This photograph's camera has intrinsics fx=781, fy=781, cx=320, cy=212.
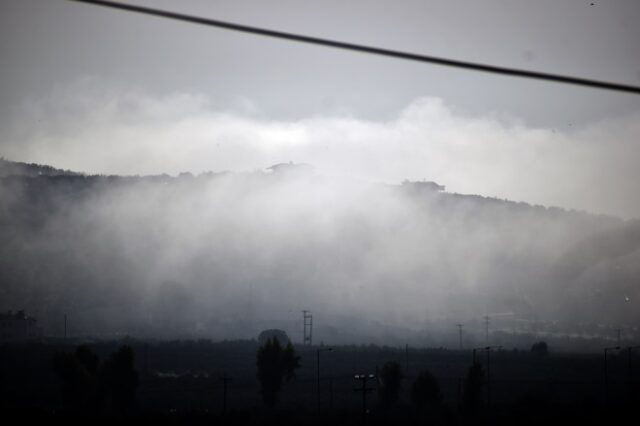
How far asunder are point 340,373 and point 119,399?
125ft

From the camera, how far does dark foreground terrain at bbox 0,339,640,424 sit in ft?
195

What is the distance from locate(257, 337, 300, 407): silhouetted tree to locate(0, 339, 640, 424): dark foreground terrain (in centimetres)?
167

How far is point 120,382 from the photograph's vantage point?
68.1 meters

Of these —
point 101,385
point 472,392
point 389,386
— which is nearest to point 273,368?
point 389,386

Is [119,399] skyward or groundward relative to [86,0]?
groundward

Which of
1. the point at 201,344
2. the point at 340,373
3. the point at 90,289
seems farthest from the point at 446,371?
the point at 90,289

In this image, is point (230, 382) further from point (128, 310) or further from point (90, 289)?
point (90, 289)

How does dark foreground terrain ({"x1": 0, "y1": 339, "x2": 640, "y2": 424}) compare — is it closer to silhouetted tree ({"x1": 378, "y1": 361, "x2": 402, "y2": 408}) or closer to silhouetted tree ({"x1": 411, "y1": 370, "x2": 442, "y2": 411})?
silhouetted tree ({"x1": 411, "y1": 370, "x2": 442, "y2": 411})

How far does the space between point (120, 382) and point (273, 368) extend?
15.4 m

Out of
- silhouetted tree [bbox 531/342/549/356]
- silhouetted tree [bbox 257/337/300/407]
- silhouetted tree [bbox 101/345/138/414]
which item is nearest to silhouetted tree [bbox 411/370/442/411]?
silhouetted tree [bbox 257/337/300/407]

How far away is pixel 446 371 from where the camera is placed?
100812 millimetres

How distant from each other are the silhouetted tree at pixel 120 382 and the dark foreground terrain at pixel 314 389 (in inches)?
6.9

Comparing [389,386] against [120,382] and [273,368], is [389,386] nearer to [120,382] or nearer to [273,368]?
[273,368]

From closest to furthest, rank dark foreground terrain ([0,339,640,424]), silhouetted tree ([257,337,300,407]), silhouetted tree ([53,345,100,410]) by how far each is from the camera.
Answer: dark foreground terrain ([0,339,640,424]) < silhouetted tree ([53,345,100,410]) < silhouetted tree ([257,337,300,407])
